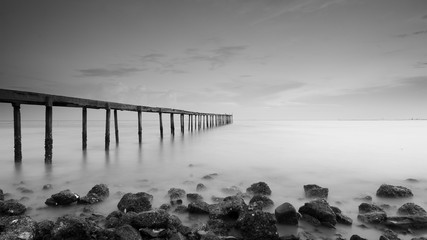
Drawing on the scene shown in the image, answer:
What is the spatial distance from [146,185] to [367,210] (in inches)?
148

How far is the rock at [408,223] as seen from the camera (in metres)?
2.95

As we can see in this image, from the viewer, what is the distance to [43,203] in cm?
384

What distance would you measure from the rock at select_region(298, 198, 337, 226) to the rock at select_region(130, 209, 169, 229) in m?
1.72

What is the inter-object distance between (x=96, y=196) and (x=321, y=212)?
314 cm

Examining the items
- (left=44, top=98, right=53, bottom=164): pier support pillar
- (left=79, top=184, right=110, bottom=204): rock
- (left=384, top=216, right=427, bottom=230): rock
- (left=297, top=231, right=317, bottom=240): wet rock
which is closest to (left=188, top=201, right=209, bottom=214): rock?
(left=297, top=231, right=317, bottom=240): wet rock

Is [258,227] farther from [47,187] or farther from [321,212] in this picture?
[47,187]

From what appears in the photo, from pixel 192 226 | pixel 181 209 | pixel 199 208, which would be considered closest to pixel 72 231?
pixel 192 226

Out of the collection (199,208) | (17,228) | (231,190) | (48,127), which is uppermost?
(48,127)

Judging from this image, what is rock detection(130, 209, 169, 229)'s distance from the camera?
2.71 metres

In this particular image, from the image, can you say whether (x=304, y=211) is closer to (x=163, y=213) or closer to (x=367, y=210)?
(x=367, y=210)

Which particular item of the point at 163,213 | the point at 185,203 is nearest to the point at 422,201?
the point at 185,203

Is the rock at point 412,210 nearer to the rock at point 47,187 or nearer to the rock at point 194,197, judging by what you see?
the rock at point 194,197

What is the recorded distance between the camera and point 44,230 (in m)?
2.63

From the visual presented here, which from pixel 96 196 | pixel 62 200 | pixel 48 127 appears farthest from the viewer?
pixel 48 127
